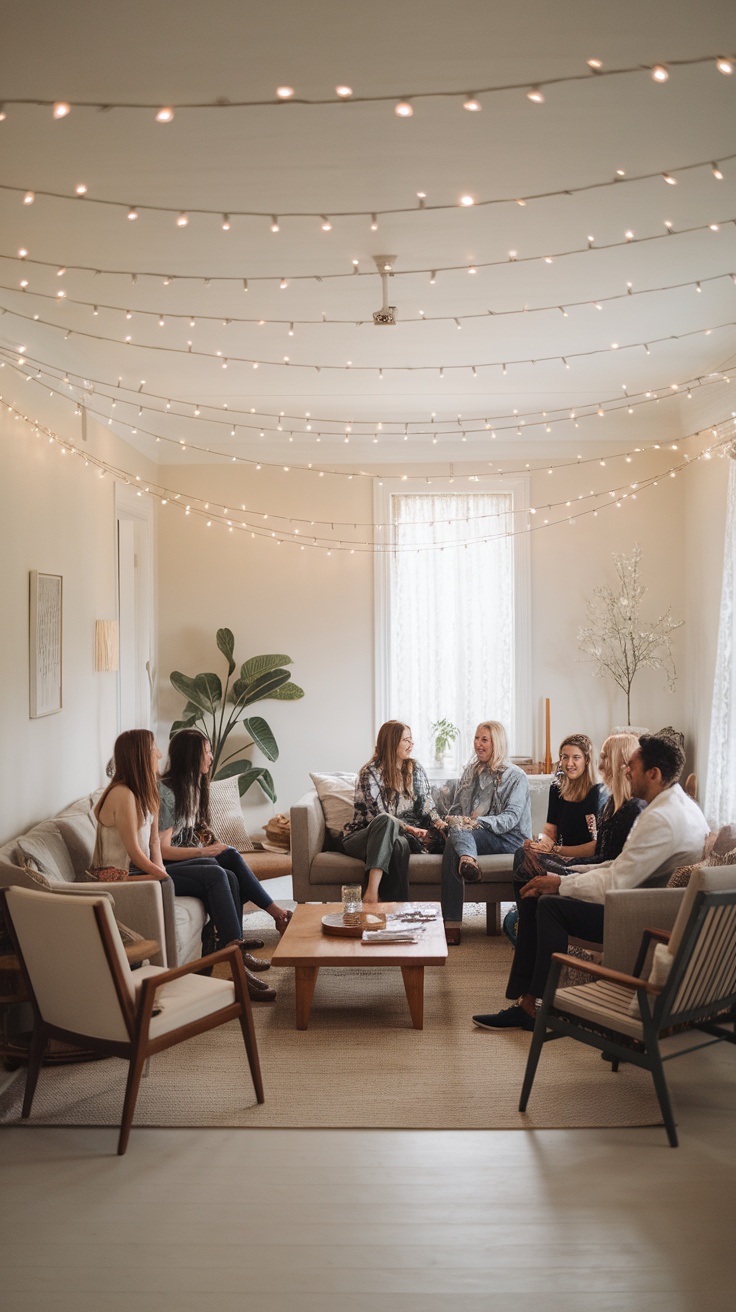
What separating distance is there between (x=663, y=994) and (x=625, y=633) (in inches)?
167

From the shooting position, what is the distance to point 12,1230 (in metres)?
2.79

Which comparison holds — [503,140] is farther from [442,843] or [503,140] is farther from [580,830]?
[442,843]

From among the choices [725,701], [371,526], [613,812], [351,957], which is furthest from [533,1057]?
[371,526]

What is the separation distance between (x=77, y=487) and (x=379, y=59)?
3.36m

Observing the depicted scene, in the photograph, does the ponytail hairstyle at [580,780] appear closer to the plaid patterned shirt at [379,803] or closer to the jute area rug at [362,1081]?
the plaid patterned shirt at [379,803]

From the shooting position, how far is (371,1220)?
2.85 m

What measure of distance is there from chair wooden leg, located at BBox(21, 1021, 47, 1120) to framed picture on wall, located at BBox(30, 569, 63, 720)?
1.83 meters

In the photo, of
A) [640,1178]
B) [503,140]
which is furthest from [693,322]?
[640,1178]

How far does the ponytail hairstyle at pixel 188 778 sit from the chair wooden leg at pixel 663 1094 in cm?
255

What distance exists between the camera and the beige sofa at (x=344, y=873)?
5.61 meters

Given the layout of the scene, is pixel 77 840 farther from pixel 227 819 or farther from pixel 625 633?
pixel 625 633

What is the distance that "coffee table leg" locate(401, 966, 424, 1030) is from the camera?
14.1 feet

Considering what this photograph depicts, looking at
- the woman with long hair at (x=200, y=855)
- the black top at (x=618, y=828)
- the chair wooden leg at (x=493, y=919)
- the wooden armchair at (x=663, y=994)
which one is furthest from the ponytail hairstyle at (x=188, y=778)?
the wooden armchair at (x=663, y=994)

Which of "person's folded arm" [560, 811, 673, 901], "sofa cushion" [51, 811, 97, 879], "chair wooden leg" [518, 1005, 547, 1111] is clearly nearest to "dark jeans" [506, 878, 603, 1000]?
"person's folded arm" [560, 811, 673, 901]
